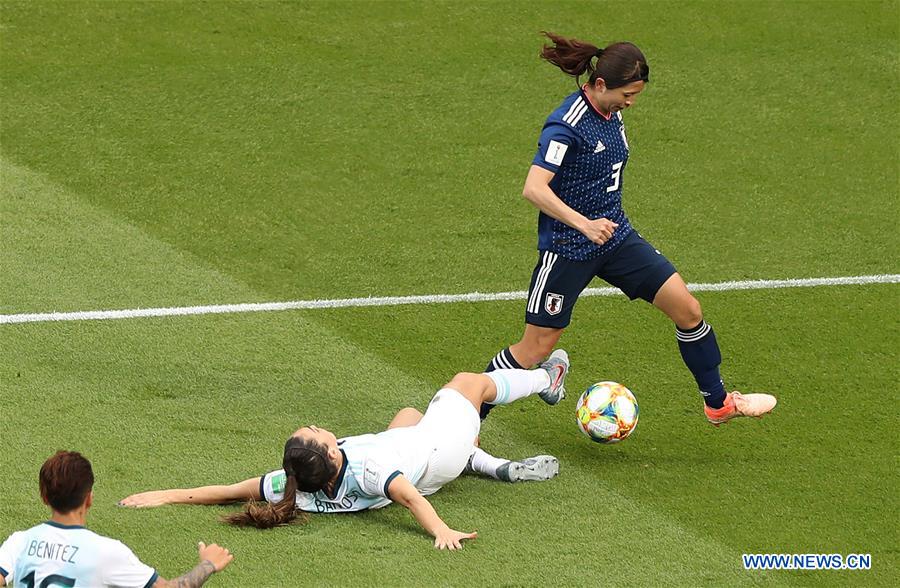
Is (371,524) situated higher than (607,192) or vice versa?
(607,192)

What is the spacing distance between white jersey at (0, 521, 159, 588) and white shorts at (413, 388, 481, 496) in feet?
6.83

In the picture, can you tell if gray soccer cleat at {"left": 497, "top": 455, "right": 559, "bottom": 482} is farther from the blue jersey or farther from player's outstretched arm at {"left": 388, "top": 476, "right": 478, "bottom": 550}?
the blue jersey

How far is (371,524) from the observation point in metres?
7.17

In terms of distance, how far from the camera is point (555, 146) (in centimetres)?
755

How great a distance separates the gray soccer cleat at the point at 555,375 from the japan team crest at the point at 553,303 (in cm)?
39

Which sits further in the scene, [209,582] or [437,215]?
[437,215]

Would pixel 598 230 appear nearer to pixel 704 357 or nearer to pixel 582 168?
pixel 582 168

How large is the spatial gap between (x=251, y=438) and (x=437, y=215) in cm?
373

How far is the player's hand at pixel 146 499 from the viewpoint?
23.6 ft

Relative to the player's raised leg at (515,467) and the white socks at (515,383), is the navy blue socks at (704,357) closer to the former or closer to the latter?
the white socks at (515,383)

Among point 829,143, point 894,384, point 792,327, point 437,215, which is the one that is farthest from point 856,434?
point 829,143

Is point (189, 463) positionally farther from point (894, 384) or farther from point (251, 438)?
point (894, 384)

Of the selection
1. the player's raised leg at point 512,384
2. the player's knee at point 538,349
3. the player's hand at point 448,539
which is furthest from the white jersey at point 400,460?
the player's knee at point 538,349

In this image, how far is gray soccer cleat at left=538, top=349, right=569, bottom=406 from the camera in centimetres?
810
